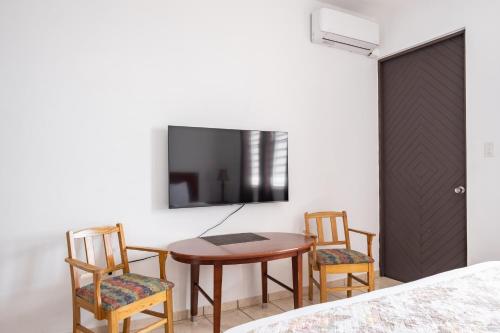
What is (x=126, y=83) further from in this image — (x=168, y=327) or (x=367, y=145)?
(x=367, y=145)

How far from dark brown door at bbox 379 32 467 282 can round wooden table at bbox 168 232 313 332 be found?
1.38m

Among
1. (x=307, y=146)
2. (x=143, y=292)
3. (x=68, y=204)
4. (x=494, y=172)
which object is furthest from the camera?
(x=307, y=146)

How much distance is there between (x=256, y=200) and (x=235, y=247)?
2.05 ft

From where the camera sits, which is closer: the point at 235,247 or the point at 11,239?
the point at 11,239

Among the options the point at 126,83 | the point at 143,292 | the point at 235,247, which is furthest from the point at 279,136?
the point at 143,292

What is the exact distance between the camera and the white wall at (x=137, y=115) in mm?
2285

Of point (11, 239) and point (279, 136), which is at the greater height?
point (279, 136)

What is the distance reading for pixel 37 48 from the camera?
234 cm

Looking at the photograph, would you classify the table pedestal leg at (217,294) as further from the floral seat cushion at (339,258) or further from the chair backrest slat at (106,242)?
the floral seat cushion at (339,258)

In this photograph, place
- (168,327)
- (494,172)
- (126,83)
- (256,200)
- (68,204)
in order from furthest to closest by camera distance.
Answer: (256,200), (494,172), (126,83), (68,204), (168,327)

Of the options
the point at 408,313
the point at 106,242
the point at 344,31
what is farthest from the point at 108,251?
the point at 344,31

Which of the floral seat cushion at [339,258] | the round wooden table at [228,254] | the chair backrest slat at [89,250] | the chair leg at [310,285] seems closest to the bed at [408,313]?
the round wooden table at [228,254]

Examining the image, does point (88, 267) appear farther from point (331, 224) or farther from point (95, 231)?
point (331, 224)

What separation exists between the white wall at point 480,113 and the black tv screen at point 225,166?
60.1 inches
